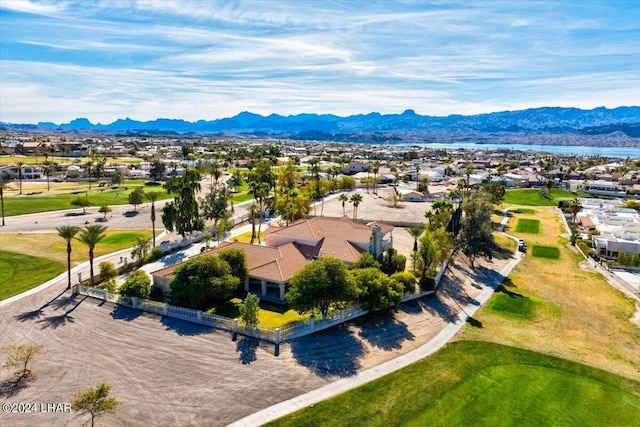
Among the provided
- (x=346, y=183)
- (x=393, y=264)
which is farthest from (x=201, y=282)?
(x=346, y=183)

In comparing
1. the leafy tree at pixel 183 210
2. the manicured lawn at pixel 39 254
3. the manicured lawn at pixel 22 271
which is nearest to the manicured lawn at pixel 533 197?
the leafy tree at pixel 183 210

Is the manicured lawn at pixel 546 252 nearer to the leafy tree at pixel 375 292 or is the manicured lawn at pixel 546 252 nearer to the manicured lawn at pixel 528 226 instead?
the manicured lawn at pixel 528 226

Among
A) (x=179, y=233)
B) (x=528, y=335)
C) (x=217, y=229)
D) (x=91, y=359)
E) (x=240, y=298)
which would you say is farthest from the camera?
(x=217, y=229)

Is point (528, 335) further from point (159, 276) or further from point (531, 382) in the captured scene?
point (159, 276)

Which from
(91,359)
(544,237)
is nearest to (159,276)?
(91,359)

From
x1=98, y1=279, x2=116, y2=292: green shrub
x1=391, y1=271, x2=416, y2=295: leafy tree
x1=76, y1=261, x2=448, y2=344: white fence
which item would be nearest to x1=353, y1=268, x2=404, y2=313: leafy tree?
x1=76, y1=261, x2=448, y2=344: white fence

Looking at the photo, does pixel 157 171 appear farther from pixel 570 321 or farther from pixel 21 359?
pixel 570 321

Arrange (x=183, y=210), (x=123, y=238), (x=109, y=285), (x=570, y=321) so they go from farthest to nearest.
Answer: (x=123, y=238), (x=183, y=210), (x=570, y=321), (x=109, y=285)
